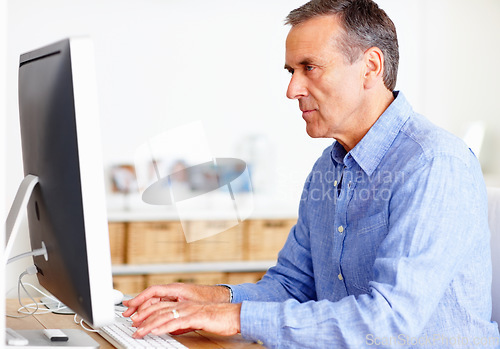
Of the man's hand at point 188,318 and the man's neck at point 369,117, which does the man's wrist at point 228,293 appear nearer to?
Result: the man's hand at point 188,318

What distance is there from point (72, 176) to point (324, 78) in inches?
24.1

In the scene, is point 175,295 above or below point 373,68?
below

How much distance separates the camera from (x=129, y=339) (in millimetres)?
998

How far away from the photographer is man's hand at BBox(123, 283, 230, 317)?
1135 millimetres

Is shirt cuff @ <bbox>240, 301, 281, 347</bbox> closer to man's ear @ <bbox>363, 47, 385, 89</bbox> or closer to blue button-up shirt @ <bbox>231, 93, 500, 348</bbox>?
blue button-up shirt @ <bbox>231, 93, 500, 348</bbox>

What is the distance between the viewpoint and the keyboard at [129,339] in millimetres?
972

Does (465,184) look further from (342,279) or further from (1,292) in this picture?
(1,292)

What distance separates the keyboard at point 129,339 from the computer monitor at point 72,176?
0.39ft

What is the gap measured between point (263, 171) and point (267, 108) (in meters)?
0.36

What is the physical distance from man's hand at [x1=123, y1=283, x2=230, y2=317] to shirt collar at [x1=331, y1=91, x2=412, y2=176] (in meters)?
0.35

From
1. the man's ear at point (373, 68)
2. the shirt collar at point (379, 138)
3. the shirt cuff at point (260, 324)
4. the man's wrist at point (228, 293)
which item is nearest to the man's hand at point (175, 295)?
the man's wrist at point (228, 293)

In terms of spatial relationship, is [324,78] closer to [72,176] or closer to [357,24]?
[357,24]

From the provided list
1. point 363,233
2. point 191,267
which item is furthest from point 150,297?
point 191,267

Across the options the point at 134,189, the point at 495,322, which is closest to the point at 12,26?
the point at 134,189
